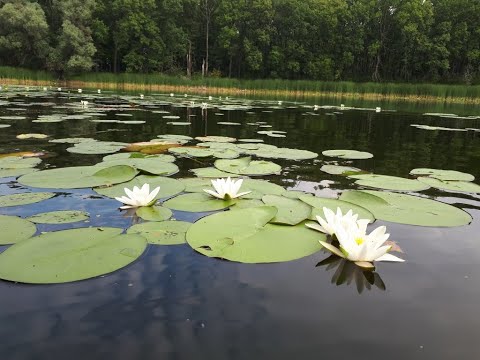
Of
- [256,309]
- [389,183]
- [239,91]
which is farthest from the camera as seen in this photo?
[239,91]

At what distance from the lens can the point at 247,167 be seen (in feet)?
10.7

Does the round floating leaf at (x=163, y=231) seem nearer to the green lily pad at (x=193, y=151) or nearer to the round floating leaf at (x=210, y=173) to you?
the round floating leaf at (x=210, y=173)

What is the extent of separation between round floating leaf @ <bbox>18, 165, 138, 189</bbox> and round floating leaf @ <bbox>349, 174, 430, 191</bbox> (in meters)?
1.84

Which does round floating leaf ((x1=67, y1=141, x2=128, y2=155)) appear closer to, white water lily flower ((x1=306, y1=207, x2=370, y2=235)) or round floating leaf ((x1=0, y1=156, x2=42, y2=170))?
round floating leaf ((x1=0, y1=156, x2=42, y2=170))

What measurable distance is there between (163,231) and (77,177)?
120cm

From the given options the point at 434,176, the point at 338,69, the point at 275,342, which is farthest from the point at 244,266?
the point at 338,69

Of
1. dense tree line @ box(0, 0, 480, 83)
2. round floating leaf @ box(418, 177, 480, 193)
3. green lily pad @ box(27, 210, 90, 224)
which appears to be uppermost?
dense tree line @ box(0, 0, 480, 83)

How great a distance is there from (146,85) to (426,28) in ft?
87.7

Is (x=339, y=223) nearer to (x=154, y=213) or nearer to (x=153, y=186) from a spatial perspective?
(x=154, y=213)

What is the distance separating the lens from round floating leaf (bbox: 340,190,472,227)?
2100mm

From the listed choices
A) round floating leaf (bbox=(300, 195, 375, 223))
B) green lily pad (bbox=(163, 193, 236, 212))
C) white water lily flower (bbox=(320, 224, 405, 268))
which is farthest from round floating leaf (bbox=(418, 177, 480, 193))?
green lily pad (bbox=(163, 193, 236, 212))

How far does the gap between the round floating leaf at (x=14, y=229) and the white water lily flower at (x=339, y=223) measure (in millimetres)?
1378

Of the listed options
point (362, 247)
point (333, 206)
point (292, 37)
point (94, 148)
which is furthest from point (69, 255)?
point (292, 37)

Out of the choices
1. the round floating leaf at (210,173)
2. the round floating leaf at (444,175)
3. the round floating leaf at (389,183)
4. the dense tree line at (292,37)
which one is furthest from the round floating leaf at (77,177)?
the dense tree line at (292,37)
